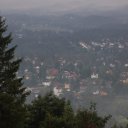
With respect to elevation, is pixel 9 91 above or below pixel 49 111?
above

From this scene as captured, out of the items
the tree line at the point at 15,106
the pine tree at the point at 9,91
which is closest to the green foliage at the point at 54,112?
the tree line at the point at 15,106

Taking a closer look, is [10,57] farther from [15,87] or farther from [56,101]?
[56,101]

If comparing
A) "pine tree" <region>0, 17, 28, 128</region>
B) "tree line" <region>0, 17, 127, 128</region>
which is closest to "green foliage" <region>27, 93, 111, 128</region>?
"tree line" <region>0, 17, 127, 128</region>

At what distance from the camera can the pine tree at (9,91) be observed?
2439 cm

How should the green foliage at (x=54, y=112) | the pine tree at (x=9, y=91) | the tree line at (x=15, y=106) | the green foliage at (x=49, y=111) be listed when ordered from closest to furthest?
the tree line at (x=15, y=106) → the pine tree at (x=9, y=91) → the green foliage at (x=54, y=112) → the green foliage at (x=49, y=111)

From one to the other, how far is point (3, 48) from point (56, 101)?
10605 mm

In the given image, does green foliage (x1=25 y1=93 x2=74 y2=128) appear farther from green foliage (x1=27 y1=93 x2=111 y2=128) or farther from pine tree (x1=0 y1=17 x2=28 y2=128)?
pine tree (x1=0 y1=17 x2=28 y2=128)

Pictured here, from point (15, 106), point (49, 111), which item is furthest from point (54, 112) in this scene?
point (15, 106)

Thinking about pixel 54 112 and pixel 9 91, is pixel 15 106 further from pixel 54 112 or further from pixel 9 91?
pixel 54 112

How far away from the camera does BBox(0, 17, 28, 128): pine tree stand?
80.0 ft

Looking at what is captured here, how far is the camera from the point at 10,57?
90.3 ft

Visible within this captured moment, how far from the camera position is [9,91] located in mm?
26156

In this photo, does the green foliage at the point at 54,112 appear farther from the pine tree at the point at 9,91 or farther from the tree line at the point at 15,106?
the pine tree at the point at 9,91

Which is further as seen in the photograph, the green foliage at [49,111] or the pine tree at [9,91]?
the green foliage at [49,111]
